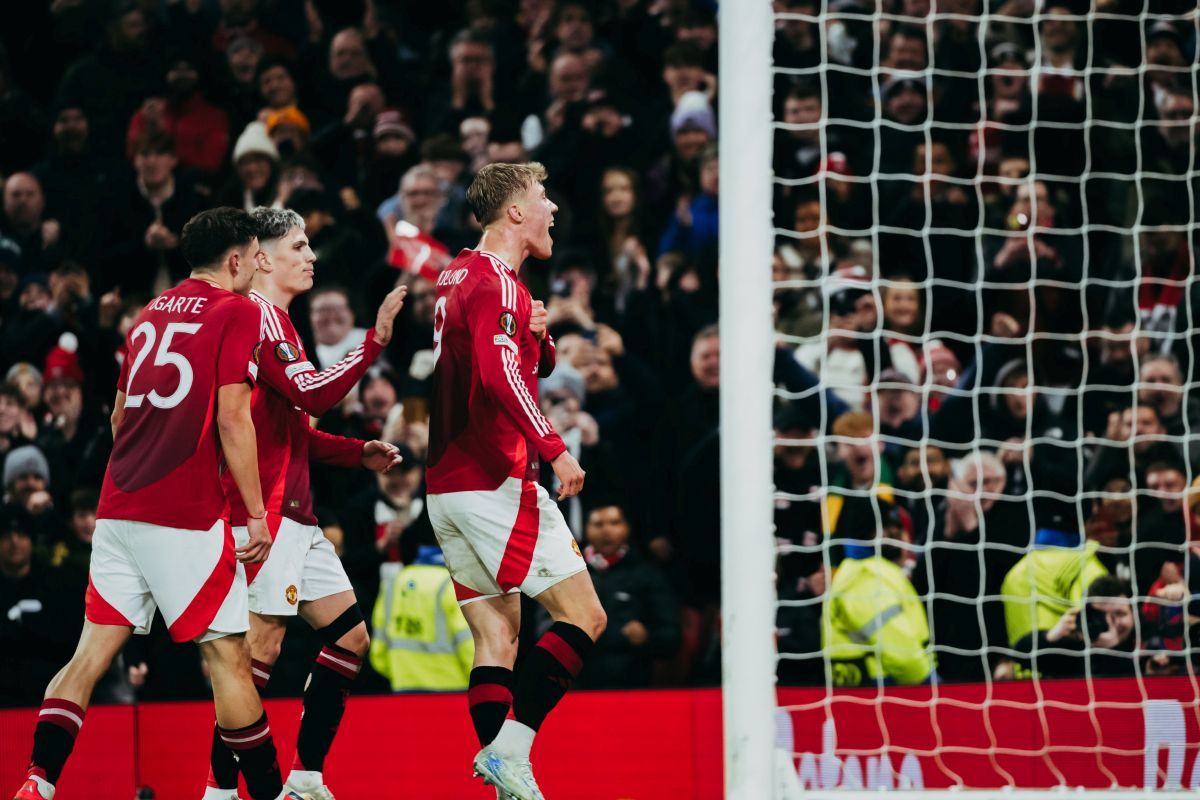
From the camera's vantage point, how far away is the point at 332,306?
705 cm

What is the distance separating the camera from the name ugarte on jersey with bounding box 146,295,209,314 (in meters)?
4.12

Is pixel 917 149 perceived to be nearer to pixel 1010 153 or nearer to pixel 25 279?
pixel 1010 153

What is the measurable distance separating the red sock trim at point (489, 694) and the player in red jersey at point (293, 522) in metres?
0.51

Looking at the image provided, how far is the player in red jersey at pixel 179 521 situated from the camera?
4.01 meters

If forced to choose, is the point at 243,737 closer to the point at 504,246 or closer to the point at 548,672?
the point at 548,672

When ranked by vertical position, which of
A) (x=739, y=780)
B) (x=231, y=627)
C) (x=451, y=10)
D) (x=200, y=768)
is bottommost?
(x=200, y=768)

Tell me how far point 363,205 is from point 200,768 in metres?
2.90

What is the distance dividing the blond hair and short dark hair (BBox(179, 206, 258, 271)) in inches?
28.8

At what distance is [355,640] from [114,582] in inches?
34.9

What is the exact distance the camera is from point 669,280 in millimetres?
7141

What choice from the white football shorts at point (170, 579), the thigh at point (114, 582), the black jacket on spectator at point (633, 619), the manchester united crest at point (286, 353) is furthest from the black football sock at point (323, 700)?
the black jacket on spectator at point (633, 619)

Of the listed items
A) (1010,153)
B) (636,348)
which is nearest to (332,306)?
(636,348)

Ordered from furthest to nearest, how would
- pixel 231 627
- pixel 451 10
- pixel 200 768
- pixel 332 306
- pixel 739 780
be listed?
pixel 451 10 → pixel 332 306 → pixel 200 768 → pixel 231 627 → pixel 739 780

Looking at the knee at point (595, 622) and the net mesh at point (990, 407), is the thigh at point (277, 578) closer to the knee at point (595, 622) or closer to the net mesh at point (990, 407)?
the knee at point (595, 622)
